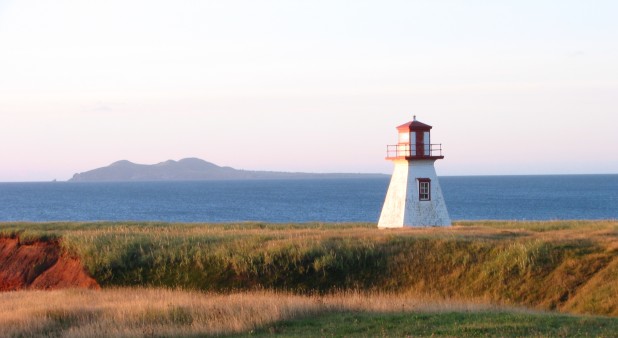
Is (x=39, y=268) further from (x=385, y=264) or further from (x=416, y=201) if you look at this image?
(x=416, y=201)

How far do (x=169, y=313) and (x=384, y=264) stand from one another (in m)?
11.4

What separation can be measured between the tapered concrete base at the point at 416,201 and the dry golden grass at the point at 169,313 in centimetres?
1677

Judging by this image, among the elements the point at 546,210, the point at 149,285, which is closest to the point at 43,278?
the point at 149,285

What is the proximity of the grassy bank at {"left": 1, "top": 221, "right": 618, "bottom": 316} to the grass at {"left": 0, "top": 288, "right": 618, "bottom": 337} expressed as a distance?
4.99 metres

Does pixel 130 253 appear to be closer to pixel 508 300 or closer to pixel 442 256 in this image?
pixel 442 256

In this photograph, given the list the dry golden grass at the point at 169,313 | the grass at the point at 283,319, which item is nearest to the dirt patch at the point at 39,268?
the dry golden grass at the point at 169,313

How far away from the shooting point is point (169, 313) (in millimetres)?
21125

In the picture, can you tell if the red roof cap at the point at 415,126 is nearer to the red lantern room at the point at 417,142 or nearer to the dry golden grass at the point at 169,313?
the red lantern room at the point at 417,142

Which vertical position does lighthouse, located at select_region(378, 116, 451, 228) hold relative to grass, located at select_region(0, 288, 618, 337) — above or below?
above

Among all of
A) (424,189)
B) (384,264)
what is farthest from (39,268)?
(424,189)

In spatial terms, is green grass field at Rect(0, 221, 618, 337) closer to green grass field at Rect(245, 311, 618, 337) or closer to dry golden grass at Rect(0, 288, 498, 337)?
dry golden grass at Rect(0, 288, 498, 337)

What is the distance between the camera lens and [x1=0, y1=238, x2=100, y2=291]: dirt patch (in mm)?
32406

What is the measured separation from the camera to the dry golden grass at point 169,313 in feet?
64.4

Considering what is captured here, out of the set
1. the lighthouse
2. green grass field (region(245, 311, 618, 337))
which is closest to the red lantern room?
the lighthouse
